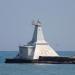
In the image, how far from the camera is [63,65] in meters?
101

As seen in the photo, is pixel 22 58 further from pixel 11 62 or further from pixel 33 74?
Result: pixel 33 74

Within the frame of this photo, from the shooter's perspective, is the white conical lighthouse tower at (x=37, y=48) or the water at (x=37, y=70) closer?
the water at (x=37, y=70)

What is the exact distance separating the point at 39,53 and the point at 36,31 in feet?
12.2

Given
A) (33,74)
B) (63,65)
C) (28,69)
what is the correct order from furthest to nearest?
(63,65), (28,69), (33,74)

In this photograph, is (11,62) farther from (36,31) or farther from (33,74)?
(33,74)

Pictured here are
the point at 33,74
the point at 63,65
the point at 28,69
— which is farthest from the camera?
the point at 63,65

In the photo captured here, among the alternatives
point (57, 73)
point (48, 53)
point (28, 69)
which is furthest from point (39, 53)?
point (57, 73)

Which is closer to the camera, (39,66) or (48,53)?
(39,66)

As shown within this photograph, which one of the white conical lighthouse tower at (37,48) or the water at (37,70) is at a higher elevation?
the white conical lighthouse tower at (37,48)

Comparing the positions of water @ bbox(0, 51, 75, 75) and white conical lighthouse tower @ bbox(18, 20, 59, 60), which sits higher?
white conical lighthouse tower @ bbox(18, 20, 59, 60)

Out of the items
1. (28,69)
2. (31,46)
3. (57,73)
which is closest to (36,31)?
(31,46)

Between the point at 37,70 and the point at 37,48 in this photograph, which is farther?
the point at 37,48

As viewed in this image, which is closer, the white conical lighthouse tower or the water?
the water

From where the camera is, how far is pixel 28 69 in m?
92.4
